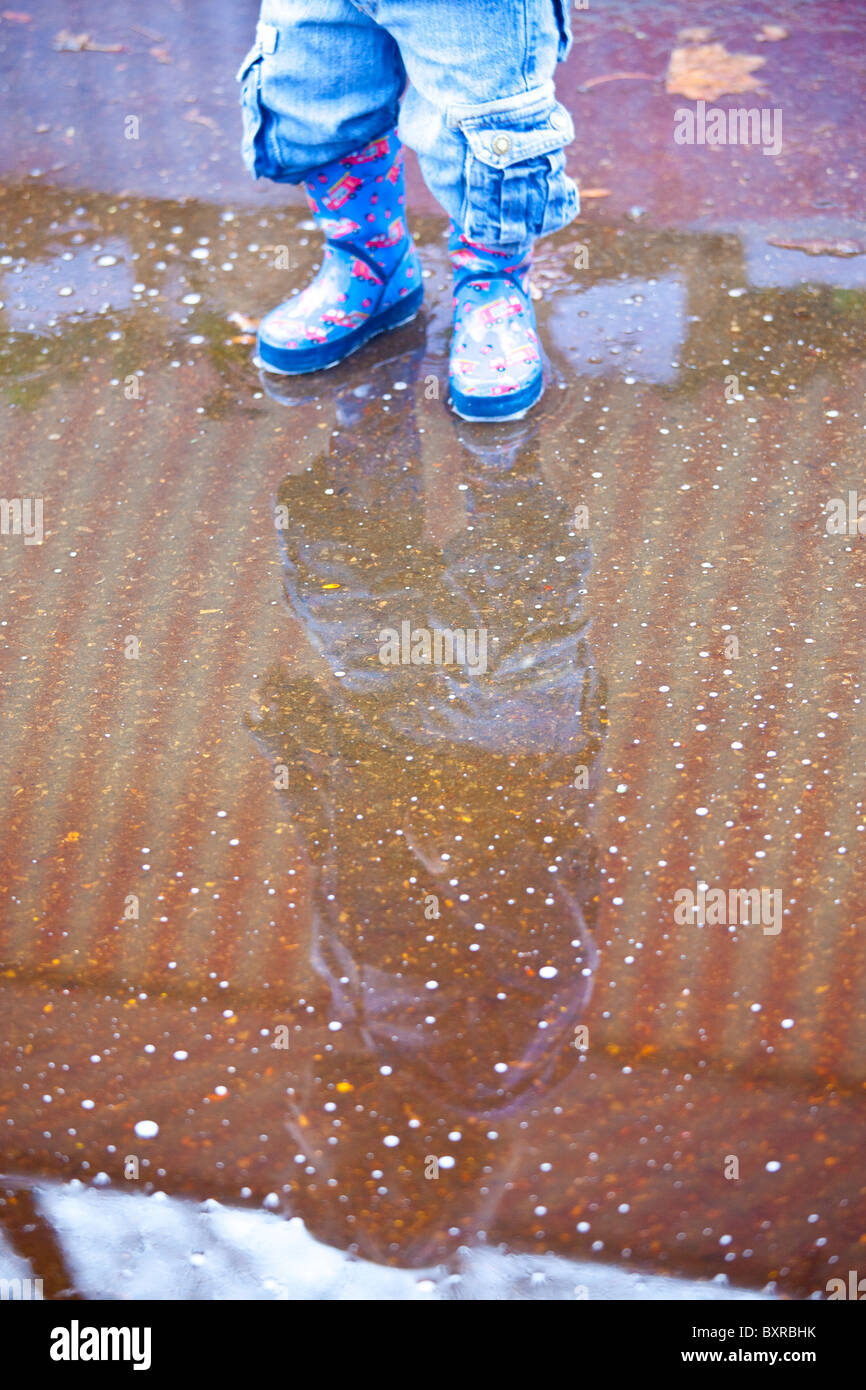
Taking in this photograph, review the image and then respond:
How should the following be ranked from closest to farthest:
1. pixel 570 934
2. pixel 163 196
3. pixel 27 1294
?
pixel 27 1294 < pixel 570 934 < pixel 163 196

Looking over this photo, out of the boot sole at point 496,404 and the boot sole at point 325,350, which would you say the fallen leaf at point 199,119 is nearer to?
the boot sole at point 325,350

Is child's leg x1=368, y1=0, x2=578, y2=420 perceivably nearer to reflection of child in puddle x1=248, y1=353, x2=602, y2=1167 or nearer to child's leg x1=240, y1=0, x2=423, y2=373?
child's leg x1=240, y1=0, x2=423, y2=373

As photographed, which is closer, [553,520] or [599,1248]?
[599,1248]

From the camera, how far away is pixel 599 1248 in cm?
97

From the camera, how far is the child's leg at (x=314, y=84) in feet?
4.91

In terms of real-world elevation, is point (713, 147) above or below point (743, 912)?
above

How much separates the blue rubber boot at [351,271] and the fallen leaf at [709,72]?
915mm

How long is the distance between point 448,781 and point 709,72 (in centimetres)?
186

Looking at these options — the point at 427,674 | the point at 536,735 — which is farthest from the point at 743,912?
the point at 427,674

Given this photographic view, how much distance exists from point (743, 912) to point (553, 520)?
62 cm

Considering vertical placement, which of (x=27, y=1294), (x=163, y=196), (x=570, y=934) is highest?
(x=163, y=196)

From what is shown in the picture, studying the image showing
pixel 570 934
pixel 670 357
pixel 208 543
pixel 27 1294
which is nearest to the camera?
pixel 27 1294

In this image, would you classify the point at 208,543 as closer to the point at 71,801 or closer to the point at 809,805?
the point at 71,801

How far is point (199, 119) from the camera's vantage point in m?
2.41
